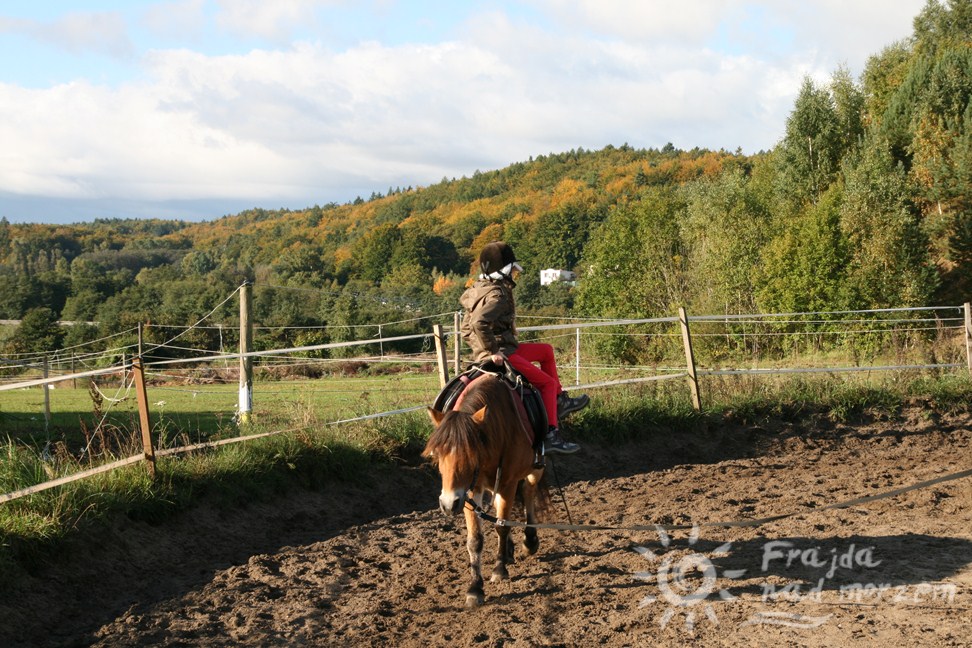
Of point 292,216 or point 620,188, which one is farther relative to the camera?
point 292,216

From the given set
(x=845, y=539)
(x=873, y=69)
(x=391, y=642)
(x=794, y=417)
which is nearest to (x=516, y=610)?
(x=391, y=642)

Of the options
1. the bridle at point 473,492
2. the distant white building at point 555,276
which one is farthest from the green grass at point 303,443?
the distant white building at point 555,276

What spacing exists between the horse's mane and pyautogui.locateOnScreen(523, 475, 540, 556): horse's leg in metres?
0.94

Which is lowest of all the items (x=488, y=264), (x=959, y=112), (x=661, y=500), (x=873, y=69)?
(x=661, y=500)

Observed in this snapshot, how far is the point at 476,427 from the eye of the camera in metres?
5.09

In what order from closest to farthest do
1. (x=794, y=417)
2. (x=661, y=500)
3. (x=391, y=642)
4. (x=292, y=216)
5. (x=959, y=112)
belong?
1. (x=391, y=642)
2. (x=661, y=500)
3. (x=794, y=417)
4. (x=959, y=112)
5. (x=292, y=216)

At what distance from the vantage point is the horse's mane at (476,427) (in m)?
4.90

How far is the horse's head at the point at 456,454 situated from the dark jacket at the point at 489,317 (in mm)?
1090

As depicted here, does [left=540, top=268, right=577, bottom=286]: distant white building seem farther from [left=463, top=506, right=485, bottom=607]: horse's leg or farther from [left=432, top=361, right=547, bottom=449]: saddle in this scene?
[left=463, top=506, right=485, bottom=607]: horse's leg

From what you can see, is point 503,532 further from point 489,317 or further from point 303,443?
point 303,443

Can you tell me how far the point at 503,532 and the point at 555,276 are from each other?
218 ft

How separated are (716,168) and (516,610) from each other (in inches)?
3311

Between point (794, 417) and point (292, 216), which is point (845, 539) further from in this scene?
point (292, 216)

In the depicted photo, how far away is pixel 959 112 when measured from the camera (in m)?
38.4
